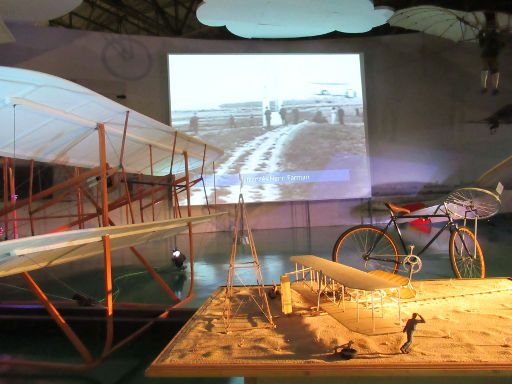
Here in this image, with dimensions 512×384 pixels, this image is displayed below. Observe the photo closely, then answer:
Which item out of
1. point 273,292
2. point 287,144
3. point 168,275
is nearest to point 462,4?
point 287,144

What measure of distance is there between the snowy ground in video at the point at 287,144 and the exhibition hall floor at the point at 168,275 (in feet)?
3.04

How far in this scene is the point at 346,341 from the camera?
1858mm

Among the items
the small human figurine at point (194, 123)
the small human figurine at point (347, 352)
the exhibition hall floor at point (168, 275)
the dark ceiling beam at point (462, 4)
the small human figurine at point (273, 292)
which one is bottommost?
the exhibition hall floor at point (168, 275)

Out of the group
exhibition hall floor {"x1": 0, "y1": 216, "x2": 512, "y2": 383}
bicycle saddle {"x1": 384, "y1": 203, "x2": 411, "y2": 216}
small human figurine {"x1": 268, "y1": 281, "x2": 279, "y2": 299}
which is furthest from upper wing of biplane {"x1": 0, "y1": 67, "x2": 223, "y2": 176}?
bicycle saddle {"x1": 384, "y1": 203, "x2": 411, "y2": 216}

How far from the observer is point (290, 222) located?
8805 mm

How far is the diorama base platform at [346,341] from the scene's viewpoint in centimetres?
149

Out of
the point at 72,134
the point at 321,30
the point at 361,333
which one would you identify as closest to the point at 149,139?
the point at 72,134

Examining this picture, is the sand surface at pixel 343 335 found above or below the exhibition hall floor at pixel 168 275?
above

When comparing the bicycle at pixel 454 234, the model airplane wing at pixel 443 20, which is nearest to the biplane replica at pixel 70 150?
the bicycle at pixel 454 234

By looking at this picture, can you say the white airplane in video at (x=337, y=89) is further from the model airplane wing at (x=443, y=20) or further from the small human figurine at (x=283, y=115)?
the model airplane wing at (x=443, y=20)

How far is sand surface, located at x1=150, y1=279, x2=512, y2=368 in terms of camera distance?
161 centimetres

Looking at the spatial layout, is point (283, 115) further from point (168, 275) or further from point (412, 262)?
point (412, 262)

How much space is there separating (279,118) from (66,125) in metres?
6.34

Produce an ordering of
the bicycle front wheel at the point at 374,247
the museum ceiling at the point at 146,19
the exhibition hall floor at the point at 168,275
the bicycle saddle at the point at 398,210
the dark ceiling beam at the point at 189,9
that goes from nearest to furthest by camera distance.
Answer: the exhibition hall floor at the point at 168,275, the bicycle front wheel at the point at 374,247, the bicycle saddle at the point at 398,210, the museum ceiling at the point at 146,19, the dark ceiling beam at the point at 189,9
